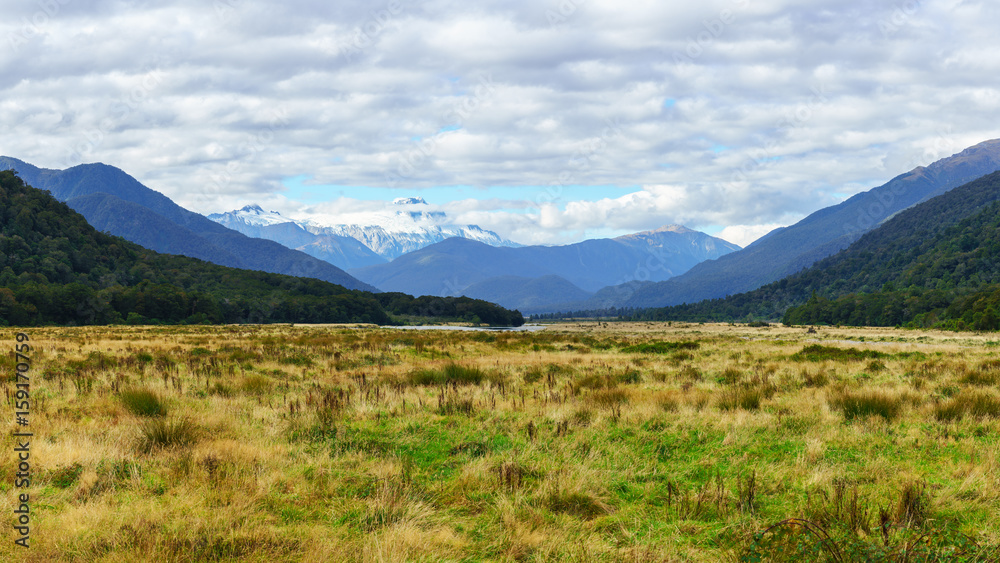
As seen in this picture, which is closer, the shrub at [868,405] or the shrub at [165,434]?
the shrub at [165,434]

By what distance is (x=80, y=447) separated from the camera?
7.39 metres

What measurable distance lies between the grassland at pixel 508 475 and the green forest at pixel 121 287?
298 ft

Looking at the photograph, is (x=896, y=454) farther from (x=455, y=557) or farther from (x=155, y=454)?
(x=155, y=454)

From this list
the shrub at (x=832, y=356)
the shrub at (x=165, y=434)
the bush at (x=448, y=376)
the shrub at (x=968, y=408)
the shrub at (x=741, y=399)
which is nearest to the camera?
the shrub at (x=165, y=434)

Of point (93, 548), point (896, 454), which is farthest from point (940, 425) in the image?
point (93, 548)

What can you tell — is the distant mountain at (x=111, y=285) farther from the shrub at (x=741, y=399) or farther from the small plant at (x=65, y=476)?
the shrub at (x=741, y=399)

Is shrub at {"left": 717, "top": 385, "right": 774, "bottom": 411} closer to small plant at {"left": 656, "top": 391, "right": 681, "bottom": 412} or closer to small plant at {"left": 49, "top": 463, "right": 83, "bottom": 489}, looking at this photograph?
small plant at {"left": 656, "top": 391, "right": 681, "bottom": 412}

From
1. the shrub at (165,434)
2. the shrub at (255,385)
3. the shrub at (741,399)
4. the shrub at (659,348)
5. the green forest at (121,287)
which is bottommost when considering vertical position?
the shrub at (659,348)

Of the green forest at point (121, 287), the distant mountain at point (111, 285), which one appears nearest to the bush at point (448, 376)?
the distant mountain at point (111, 285)

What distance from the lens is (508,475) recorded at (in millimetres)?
6832

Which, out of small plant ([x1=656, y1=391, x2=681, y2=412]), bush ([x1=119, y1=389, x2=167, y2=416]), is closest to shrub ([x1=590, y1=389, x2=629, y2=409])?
small plant ([x1=656, y1=391, x2=681, y2=412])

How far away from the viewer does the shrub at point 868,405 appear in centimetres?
1058

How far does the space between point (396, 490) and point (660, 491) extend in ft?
10.3

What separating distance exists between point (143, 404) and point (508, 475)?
726cm
